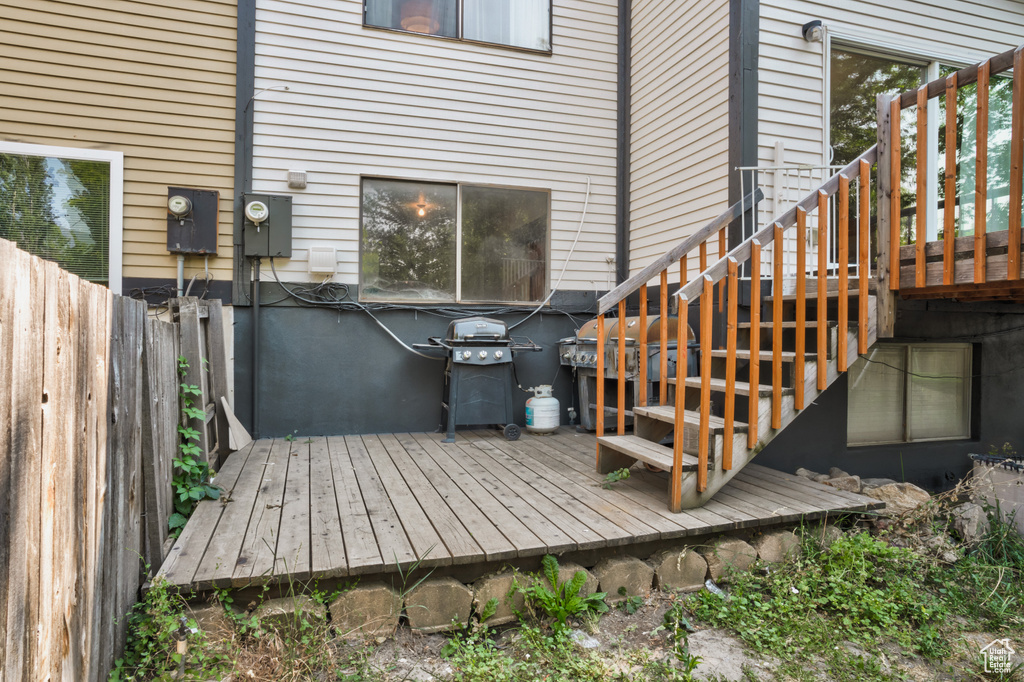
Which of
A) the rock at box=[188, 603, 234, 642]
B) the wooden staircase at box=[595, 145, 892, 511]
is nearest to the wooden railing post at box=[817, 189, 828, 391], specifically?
the wooden staircase at box=[595, 145, 892, 511]

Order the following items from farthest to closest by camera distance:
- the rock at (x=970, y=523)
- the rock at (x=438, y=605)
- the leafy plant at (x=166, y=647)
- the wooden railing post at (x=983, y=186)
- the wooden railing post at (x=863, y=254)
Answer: the rock at (x=970, y=523), the wooden railing post at (x=863, y=254), the wooden railing post at (x=983, y=186), the rock at (x=438, y=605), the leafy plant at (x=166, y=647)

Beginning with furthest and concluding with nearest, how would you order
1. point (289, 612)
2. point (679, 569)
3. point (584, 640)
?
point (679, 569) → point (584, 640) → point (289, 612)

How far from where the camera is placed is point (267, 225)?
15.0 ft

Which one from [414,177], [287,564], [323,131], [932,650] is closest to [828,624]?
[932,650]

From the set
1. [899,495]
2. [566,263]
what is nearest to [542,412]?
[566,263]

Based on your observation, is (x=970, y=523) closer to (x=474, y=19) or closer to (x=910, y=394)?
(x=910, y=394)

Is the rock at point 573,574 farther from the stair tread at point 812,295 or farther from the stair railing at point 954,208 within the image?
the stair railing at point 954,208

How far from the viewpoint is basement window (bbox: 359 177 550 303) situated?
196 inches

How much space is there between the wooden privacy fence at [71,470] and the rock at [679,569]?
6.64 ft

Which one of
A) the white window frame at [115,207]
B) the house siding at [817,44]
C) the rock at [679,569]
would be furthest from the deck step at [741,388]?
the white window frame at [115,207]

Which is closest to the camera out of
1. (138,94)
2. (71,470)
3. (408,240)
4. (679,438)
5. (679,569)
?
(71,470)

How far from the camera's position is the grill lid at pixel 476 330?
4609mm

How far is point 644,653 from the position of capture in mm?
2119

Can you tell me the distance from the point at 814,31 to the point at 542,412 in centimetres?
356
